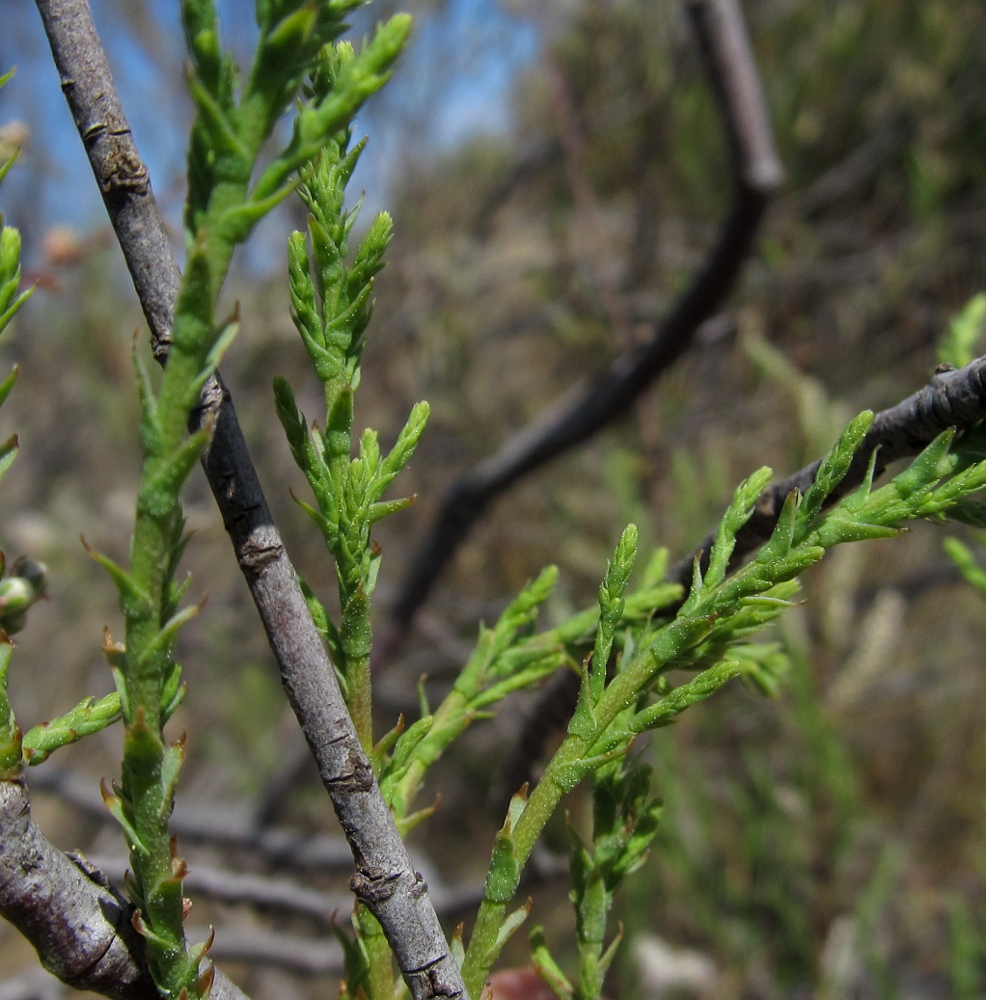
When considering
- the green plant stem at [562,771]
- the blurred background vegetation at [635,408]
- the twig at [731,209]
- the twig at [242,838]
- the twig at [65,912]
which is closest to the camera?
the twig at [65,912]

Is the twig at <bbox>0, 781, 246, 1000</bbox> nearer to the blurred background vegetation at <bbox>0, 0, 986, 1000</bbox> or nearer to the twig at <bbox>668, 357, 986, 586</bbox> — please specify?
the twig at <bbox>668, 357, 986, 586</bbox>

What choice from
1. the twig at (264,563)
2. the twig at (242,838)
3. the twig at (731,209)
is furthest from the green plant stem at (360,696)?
the twig at (242,838)

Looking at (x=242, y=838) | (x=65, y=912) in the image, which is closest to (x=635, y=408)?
(x=242, y=838)

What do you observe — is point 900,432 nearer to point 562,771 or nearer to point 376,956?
point 562,771

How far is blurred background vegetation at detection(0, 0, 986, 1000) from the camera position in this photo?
10.3ft

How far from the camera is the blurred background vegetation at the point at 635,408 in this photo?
315 cm

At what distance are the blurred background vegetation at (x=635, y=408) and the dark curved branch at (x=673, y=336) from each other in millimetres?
407

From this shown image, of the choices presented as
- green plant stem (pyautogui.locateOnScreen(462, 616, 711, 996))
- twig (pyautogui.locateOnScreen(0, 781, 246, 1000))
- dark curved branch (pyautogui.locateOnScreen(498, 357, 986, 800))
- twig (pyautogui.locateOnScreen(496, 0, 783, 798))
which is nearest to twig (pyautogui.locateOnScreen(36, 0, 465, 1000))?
green plant stem (pyautogui.locateOnScreen(462, 616, 711, 996))

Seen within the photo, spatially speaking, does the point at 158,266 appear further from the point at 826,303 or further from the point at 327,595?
the point at 826,303

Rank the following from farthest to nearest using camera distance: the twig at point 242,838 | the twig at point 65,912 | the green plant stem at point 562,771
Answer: the twig at point 242,838 < the green plant stem at point 562,771 < the twig at point 65,912

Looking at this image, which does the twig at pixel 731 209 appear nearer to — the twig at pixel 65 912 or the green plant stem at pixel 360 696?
the green plant stem at pixel 360 696

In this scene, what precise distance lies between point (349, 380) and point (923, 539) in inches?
166

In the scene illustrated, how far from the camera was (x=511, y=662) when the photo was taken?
2.53 feet

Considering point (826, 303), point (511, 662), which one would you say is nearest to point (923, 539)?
point (826, 303)
